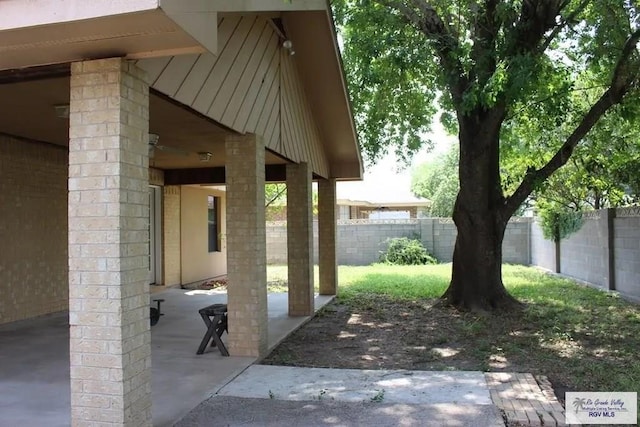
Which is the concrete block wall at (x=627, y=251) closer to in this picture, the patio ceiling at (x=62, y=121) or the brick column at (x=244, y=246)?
the patio ceiling at (x=62, y=121)

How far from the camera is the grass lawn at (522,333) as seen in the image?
6.41 m

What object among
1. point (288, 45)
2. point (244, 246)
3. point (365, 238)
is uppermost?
point (288, 45)

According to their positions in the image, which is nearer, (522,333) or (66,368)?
(66,368)

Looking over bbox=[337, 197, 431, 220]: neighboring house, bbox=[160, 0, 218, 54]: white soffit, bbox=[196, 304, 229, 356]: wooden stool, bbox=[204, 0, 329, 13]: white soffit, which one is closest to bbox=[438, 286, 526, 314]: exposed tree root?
bbox=[196, 304, 229, 356]: wooden stool

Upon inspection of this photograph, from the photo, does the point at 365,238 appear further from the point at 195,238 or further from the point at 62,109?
the point at 62,109

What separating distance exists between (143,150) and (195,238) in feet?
38.7

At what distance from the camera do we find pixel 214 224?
17.4 metres

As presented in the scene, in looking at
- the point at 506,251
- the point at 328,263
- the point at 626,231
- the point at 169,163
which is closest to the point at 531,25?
the point at 626,231

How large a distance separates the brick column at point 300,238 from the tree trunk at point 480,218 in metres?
3.09

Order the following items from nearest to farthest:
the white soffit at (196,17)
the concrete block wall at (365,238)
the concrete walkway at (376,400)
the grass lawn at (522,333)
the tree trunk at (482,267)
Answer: the white soffit at (196,17) → the concrete walkway at (376,400) → the grass lawn at (522,333) → the tree trunk at (482,267) → the concrete block wall at (365,238)

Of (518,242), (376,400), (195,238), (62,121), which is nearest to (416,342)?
(376,400)

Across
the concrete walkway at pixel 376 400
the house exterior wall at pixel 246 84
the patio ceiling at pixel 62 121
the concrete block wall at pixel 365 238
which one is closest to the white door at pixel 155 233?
the patio ceiling at pixel 62 121

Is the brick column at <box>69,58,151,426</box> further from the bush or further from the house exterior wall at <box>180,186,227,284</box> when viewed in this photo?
the bush

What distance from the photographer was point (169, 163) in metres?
12.0
